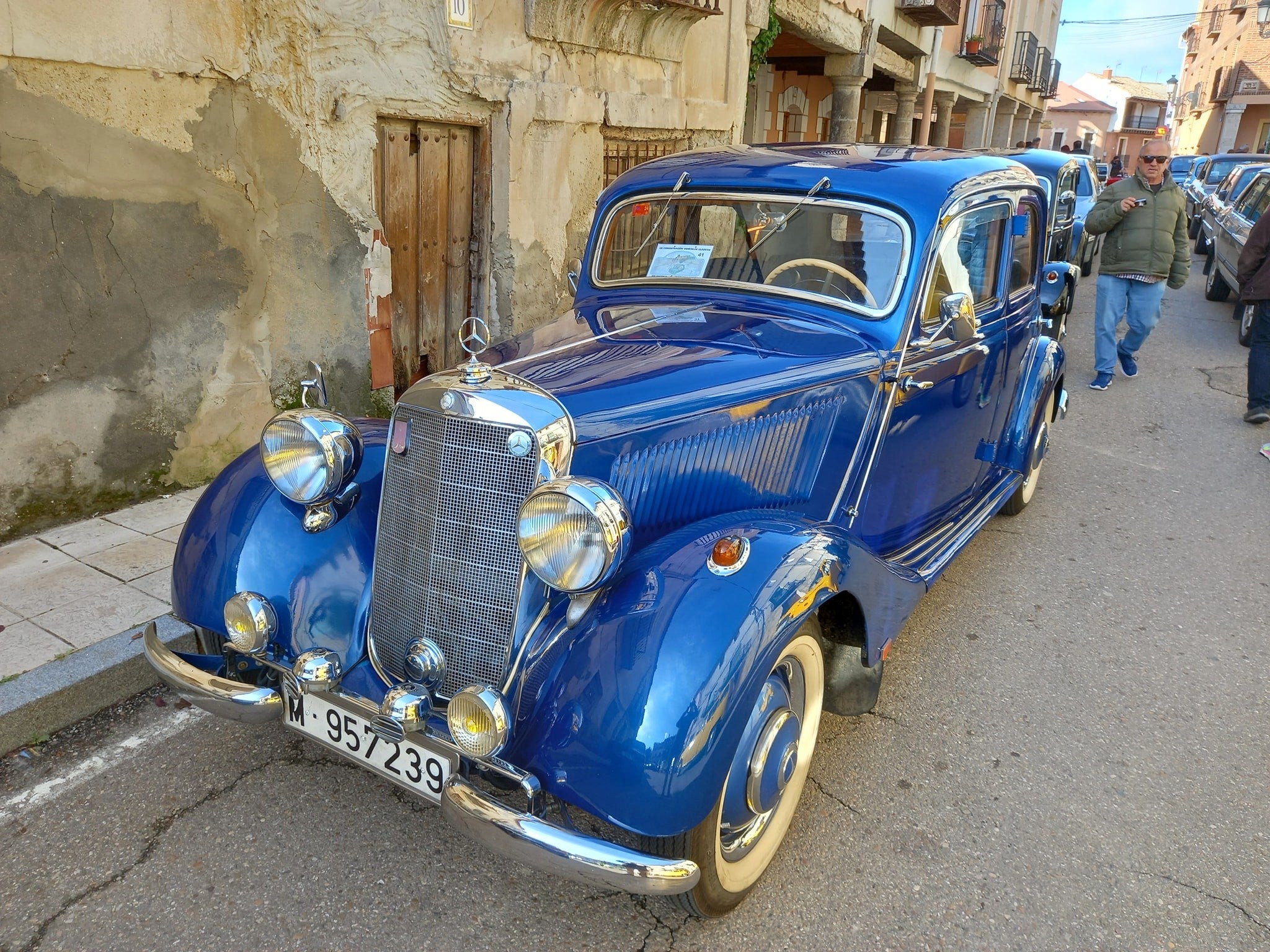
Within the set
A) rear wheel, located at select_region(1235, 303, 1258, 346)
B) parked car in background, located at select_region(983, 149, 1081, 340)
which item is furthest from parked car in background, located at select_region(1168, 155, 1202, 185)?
rear wheel, located at select_region(1235, 303, 1258, 346)

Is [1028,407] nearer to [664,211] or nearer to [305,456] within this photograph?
[664,211]

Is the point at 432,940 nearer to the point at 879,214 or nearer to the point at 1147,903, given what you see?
the point at 1147,903

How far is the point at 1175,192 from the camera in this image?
669 cm

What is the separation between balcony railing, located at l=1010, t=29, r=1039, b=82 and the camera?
2327 cm

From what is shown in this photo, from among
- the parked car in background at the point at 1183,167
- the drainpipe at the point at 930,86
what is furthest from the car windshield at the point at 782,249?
the parked car in background at the point at 1183,167

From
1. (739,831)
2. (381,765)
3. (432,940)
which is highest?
(381,765)

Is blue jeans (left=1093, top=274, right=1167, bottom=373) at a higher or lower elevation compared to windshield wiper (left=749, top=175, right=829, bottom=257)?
lower

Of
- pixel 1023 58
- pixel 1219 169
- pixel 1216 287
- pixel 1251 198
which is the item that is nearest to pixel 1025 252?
pixel 1251 198

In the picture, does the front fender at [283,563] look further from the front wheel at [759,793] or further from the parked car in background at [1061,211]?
the parked car in background at [1061,211]

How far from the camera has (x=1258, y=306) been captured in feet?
19.9

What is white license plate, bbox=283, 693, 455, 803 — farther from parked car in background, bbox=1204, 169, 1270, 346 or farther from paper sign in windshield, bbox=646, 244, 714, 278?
parked car in background, bbox=1204, 169, 1270, 346

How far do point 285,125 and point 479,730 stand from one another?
12.5ft

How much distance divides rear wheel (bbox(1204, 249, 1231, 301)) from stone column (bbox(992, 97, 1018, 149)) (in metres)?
15.1

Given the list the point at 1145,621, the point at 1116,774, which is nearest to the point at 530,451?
the point at 1116,774
